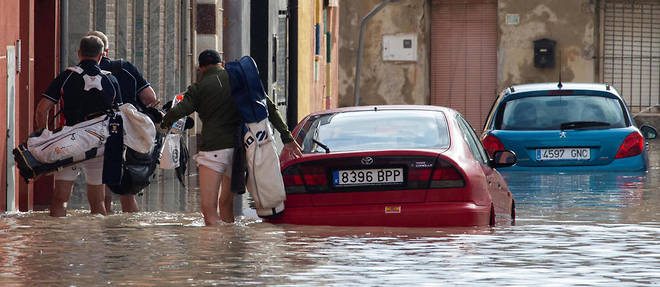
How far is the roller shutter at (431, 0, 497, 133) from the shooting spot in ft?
143

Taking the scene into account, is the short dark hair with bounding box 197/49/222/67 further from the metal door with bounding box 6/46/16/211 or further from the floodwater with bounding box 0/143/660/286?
the metal door with bounding box 6/46/16/211

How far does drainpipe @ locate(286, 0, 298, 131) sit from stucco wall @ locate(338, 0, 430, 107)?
1352 cm

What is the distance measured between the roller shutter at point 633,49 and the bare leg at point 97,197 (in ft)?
99.6

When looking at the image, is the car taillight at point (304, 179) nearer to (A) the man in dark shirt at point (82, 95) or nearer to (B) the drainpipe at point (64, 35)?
(A) the man in dark shirt at point (82, 95)

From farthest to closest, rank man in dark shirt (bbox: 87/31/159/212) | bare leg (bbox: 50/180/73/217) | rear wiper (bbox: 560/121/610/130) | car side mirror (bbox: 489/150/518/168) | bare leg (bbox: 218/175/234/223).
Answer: rear wiper (bbox: 560/121/610/130) → man in dark shirt (bbox: 87/31/159/212) → bare leg (bbox: 50/180/73/217) → bare leg (bbox: 218/175/234/223) → car side mirror (bbox: 489/150/518/168)

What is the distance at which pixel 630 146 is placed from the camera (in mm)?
16875

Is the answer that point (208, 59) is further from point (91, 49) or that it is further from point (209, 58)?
point (91, 49)

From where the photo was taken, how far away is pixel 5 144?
1435 centimetres

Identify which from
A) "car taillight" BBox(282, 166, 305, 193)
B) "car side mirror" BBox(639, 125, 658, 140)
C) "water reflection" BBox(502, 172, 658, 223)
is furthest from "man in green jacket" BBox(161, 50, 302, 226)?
"car side mirror" BBox(639, 125, 658, 140)

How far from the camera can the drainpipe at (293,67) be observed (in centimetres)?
2995

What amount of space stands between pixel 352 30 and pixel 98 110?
3140 centimetres

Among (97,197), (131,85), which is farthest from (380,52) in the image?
(97,197)

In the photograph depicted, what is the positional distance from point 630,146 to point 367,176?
6178 millimetres

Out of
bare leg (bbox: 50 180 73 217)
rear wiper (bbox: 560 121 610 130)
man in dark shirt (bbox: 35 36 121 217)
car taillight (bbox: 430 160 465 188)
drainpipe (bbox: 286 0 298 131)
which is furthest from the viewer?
drainpipe (bbox: 286 0 298 131)
